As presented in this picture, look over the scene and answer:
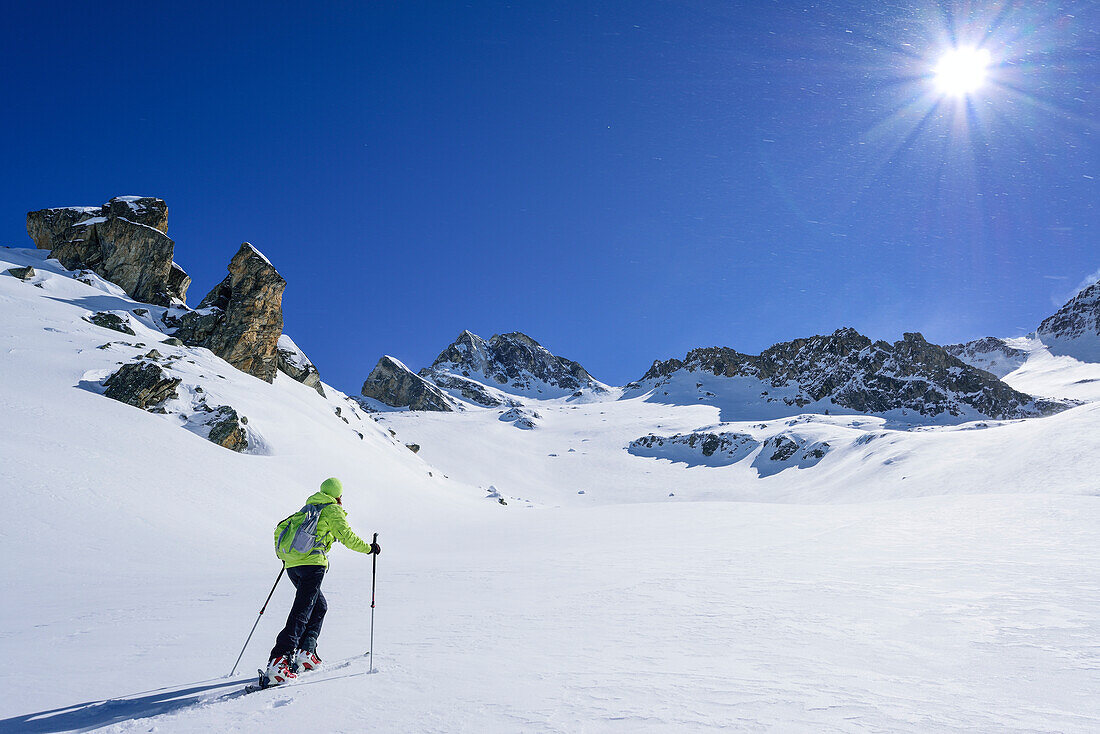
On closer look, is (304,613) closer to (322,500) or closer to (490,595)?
(322,500)

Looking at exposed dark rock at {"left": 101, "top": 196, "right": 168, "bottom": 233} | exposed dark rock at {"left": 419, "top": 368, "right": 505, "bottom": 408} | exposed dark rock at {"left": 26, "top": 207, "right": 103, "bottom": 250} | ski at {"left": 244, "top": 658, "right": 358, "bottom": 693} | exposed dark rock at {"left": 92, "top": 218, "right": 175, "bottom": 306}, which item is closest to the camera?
ski at {"left": 244, "top": 658, "right": 358, "bottom": 693}

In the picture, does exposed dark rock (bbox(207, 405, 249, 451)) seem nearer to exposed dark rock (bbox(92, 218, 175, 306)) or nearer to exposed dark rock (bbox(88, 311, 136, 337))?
exposed dark rock (bbox(88, 311, 136, 337))

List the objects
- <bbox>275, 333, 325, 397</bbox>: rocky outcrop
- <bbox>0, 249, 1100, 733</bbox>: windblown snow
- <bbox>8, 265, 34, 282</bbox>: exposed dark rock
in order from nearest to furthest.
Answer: <bbox>0, 249, 1100, 733</bbox>: windblown snow, <bbox>8, 265, 34, 282</bbox>: exposed dark rock, <bbox>275, 333, 325, 397</bbox>: rocky outcrop

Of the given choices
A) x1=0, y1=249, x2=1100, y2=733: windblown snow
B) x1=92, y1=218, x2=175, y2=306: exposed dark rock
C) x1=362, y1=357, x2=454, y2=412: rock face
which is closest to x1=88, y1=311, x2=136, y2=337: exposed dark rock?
x1=0, y1=249, x2=1100, y2=733: windblown snow

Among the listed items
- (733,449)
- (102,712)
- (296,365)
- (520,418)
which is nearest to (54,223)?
(296,365)

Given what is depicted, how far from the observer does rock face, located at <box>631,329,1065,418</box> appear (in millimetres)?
119500

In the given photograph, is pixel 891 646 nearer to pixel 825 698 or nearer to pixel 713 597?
pixel 825 698

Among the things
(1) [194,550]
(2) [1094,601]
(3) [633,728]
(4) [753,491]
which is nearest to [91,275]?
(1) [194,550]

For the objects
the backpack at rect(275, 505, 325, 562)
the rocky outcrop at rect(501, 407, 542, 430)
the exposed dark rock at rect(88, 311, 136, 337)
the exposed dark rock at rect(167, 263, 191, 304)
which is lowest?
the backpack at rect(275, 505, 325, 562)

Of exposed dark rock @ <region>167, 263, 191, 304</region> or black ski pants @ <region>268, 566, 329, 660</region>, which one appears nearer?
black ski pants @ <region>268, 566, 329, 660</region>

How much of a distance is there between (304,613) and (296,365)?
45.3 metres

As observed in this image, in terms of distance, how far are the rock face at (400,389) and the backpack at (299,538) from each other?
12801 centimetres

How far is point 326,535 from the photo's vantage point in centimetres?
646

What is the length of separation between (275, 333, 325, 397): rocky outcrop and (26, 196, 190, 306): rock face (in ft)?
31.0
